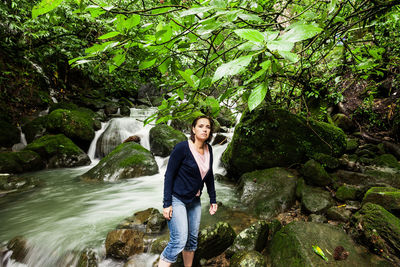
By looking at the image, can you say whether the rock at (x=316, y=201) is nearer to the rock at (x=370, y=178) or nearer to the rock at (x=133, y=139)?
the rock at (x=370, y=178)

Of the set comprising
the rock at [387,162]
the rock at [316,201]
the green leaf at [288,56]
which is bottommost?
the rock at [316,201]

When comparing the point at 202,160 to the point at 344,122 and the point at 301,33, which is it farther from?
the point at 344,122

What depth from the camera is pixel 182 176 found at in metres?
2.36

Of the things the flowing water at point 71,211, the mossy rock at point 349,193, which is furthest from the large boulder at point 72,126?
the mossy rock at point 349,193

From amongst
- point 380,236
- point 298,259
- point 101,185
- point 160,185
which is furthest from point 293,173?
point 101,185

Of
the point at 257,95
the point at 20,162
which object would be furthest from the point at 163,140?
the point at 257,95

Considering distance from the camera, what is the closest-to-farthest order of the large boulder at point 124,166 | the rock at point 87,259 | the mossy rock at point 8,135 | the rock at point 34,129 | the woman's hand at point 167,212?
the woman's hand at point 167,212, the rock at point 87,259, the large boulder at point 124,166, the mossy rock at point 8,135, the rock at point 34,129

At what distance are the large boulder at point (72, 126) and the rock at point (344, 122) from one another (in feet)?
38.3

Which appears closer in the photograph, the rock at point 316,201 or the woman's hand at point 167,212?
the woman's hand at point 167,212

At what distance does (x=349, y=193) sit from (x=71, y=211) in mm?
6357

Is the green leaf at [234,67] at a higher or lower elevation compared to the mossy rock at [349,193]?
higher

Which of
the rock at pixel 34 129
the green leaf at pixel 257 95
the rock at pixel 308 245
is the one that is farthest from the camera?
the rock at pixel 34 129

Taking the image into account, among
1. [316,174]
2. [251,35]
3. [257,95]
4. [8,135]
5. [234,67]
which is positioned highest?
[8,135]

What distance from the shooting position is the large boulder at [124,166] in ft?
22.2
